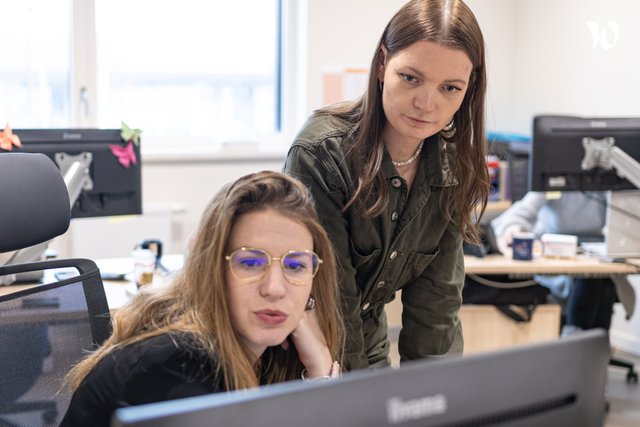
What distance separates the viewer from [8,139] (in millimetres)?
2609

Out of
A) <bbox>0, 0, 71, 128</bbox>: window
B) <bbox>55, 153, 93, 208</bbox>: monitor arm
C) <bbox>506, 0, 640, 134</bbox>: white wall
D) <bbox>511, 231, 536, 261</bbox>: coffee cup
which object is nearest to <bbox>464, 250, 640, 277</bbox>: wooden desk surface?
<bbox>511, 231, 536, 261</bbox>: coffee cup

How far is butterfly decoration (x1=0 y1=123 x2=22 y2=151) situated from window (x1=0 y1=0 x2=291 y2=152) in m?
1.75

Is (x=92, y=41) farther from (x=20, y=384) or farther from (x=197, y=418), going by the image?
(x=197, y=418)

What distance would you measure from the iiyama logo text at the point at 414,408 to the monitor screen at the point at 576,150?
2.73 m

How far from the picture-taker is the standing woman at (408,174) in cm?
157

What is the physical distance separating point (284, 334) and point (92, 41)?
350 cm

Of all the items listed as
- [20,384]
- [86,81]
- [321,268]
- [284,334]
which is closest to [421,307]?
[321,268]

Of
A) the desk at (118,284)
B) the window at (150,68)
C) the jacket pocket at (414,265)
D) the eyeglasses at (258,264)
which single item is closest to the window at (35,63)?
the window at (150,68)

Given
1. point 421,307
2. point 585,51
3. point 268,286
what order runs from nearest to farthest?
point 268,286 < point 421,307 < point 585,51

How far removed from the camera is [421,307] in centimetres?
185

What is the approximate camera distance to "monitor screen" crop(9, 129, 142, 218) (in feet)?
9.13

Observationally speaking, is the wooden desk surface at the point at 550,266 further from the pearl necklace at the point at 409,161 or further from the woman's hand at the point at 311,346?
the woman's hand at the point at 311,346

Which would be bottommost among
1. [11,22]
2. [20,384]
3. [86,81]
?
[20,384]

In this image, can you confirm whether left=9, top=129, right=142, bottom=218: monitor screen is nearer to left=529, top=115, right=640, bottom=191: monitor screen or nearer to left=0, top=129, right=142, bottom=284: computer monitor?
left=0, top=129, right=142, bottom=284: computer monitor
